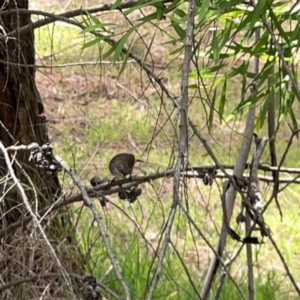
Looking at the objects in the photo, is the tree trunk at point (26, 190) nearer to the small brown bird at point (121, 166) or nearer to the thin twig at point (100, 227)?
the small brown bird at point (121, 166)

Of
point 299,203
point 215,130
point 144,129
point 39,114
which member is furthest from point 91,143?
point 39,114

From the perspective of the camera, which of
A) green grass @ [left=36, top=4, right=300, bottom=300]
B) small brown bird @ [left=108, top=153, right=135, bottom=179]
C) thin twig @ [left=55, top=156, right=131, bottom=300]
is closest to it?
thin twig @ [left=55, top=156, right=131, bottom=300]

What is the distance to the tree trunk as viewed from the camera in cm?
153

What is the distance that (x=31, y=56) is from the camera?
5.77ft

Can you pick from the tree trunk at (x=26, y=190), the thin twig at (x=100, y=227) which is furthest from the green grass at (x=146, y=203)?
the thin twig at (x=100, y=227)

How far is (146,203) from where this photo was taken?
2955mm

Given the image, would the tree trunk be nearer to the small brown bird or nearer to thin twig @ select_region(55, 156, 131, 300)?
the small brown bird

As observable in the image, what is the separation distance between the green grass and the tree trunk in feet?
0.23

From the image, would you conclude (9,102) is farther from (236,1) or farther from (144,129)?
(144,129)

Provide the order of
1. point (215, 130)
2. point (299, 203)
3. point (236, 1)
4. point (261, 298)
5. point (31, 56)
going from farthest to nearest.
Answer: point (215, 130)
point (299, 203)
point (261, 298)
point (31, 56)
point (236, 1)

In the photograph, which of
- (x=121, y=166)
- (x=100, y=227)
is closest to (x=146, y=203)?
(x=121, y=166)

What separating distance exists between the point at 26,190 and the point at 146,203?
4.20ft

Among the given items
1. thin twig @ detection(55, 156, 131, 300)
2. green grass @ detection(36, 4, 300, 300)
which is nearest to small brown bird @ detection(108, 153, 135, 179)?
green grass @ detection(36, 4, 300, 300)

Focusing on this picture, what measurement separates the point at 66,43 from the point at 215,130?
1000 mm
